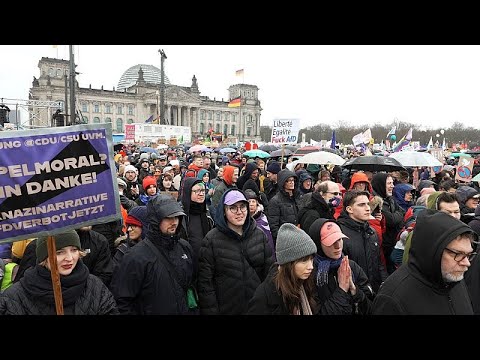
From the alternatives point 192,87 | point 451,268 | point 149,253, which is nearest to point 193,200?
point 149,253

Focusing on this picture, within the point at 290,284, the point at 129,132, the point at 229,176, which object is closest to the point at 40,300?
the point at 290,284

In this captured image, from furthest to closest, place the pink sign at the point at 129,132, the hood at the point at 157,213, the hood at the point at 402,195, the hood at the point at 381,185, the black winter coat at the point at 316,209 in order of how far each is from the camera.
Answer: the pink sign at the point at 129,132 < the hood at the point at 402,195 < the hood at the point at 381,185 < the black winter coat at the point at 316,209 < the hood at the point at 157,213

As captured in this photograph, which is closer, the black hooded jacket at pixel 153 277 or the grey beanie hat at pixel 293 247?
the grey beanie hat at pixel 293 247

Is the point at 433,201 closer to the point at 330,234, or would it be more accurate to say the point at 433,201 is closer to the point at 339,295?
the point at 330,234

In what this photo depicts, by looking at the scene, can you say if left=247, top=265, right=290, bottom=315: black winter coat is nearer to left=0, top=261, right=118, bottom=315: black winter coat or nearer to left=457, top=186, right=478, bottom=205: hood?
left=0, top=261, right=118, bottom=315: black winter coat

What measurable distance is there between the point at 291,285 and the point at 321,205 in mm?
2196

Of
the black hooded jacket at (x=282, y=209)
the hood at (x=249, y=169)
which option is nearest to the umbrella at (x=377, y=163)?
the hood at (x=249, y=169)

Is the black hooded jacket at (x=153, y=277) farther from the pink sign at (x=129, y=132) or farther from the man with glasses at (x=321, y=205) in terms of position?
the pink sign at (x=129, y=132)

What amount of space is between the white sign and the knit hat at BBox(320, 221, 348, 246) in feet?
27.1

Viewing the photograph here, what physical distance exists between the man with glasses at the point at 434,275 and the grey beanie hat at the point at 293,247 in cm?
57

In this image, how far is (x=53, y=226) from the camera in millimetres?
2178

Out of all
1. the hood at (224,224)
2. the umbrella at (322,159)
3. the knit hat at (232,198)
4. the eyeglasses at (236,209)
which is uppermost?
the umbrella at (322,159)

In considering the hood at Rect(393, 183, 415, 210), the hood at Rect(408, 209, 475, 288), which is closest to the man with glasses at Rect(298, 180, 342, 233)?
the hood at Rect(393, 183, 415, 210)

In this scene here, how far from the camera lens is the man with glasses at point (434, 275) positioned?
2039 mm
